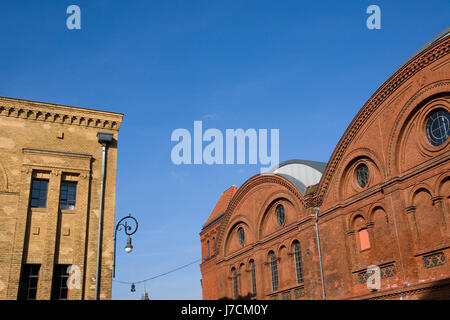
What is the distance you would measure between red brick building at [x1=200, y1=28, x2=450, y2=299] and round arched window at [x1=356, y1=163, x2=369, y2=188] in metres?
0.05

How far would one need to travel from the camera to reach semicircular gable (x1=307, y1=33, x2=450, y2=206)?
67.4ft

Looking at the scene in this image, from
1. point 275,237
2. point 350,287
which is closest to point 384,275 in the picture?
point 350,287

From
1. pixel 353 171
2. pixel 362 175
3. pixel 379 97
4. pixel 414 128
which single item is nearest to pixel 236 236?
pixel 353 171

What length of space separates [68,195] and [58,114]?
11.1 ft

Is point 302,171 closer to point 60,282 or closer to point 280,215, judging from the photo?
point 280,215

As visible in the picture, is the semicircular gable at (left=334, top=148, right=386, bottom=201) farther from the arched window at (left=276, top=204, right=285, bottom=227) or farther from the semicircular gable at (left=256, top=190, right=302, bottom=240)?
the arched window at (left=276, top=204, right=285, bottom=227)

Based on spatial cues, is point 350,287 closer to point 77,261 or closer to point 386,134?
point 386,134

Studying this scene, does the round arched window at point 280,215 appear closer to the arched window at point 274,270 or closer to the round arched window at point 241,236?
the arched window at point 274,270

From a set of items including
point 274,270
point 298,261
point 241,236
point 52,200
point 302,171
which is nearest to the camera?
point 52,200

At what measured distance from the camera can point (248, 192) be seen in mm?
34625

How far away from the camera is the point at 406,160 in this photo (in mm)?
21766

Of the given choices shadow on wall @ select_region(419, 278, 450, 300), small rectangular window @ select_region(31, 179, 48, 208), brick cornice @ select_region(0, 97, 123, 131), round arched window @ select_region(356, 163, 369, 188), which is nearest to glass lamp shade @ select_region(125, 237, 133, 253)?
small rectangular window @ select_region(31, 179, 48, 208)

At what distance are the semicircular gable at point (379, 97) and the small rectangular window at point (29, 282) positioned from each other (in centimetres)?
1580

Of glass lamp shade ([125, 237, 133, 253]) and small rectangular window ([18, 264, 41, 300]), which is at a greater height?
glass lamp shade ([125, 237, 133, 253])
